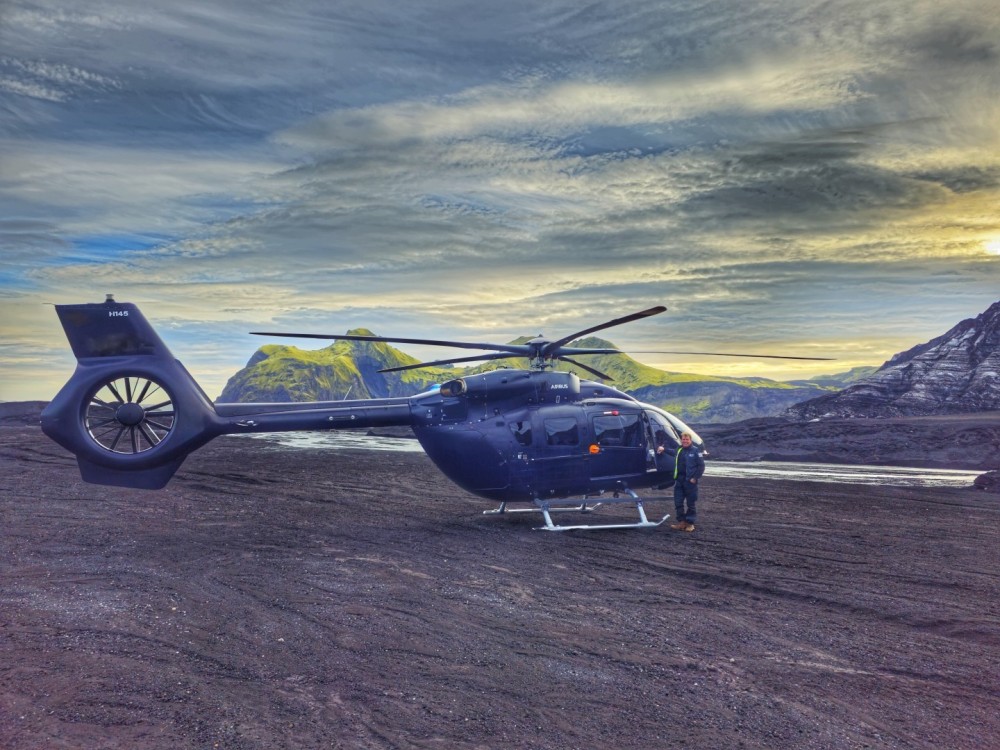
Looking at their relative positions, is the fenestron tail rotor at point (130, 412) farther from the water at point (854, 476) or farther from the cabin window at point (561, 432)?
the water at point (854, 476)

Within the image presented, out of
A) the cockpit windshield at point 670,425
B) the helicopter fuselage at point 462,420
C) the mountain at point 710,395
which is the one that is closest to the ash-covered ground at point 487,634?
the helicopter fuselage at point 462,420

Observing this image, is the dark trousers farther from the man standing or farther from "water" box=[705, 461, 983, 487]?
"water" box=[705, 461, 983, 487]

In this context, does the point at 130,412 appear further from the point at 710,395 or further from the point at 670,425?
the point at 710,395

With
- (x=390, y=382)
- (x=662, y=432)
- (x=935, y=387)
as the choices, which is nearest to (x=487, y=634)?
(x=662, y=432)

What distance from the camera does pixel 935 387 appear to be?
8031cm

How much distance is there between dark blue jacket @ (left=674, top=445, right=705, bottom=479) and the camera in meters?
15.1

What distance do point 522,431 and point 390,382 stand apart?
4744 inches

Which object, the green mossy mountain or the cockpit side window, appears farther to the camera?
the green mossy mountain

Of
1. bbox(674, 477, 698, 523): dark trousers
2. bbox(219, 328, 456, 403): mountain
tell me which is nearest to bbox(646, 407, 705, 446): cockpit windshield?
bbox(674, 477, 698, 523): dark trousers

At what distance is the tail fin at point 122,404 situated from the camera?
13.6 m

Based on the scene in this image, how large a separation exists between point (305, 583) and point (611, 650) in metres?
5.34

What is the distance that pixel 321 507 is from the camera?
765 inches

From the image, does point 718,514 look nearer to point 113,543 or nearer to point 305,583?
point 305,583

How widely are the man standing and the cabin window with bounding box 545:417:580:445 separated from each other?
2451 millimetres
